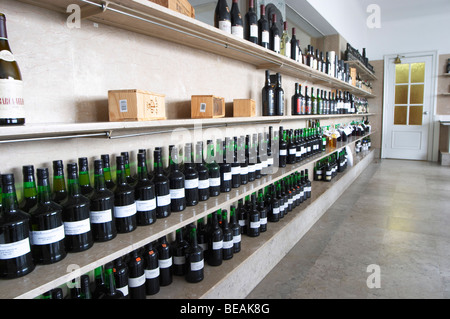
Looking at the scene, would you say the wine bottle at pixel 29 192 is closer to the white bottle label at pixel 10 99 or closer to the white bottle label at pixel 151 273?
the white bottle label at pixel 10 99

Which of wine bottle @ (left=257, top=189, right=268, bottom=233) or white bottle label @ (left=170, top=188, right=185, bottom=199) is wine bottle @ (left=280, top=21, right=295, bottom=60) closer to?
wine bottle @ (left=257, top=189, right=268, bottom=233)

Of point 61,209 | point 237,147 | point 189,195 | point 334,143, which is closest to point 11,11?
point 61,209

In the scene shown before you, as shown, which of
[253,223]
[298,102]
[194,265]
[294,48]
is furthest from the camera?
[298,102]

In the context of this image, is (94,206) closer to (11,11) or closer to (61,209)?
(61,209)

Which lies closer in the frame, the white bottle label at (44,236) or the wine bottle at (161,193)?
the white bottle label at (44,236)

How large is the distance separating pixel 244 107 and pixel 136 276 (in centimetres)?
118

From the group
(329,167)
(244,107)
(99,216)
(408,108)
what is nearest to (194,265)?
(99,216)

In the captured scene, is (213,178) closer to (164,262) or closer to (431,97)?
(164,262)

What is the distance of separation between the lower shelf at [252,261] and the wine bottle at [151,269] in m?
0.05

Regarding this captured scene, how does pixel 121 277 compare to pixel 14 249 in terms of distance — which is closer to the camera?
pixel 14 249

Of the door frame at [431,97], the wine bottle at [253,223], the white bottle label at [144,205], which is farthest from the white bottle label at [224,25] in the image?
the door frame at [431,97]

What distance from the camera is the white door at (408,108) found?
23.2ft

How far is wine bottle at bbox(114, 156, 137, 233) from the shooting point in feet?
4.03

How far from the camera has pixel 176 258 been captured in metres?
1.65
